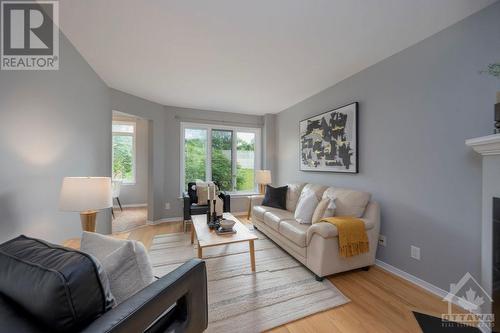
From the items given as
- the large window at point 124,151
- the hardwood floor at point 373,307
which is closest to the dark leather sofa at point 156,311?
the hardwood floor at point 373,307

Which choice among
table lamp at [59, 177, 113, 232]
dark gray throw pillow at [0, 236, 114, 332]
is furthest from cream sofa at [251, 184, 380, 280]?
table lamp at [59, 177, 113, 232]

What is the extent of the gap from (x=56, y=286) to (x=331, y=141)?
3146 millimetres

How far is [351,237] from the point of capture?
203 centimetres

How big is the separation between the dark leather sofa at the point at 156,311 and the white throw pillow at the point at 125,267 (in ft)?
0.31

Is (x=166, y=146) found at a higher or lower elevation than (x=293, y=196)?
higher

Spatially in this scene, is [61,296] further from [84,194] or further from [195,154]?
[195,154]

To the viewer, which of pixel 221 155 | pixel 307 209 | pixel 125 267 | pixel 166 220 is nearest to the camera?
pixel 125 267

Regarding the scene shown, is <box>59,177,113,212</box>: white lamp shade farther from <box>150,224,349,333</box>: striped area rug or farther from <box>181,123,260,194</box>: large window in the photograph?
<box>181,123,260,194</box>: large window

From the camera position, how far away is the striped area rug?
1.56 metres

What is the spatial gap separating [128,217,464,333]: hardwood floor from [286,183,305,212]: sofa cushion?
1302 millimetres

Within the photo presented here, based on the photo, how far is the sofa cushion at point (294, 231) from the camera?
222 cm

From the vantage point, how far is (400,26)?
1797mm

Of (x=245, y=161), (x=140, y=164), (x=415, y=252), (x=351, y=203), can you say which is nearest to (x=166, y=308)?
(x=351, y=203)

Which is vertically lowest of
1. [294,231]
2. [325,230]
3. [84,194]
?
[294,231]
